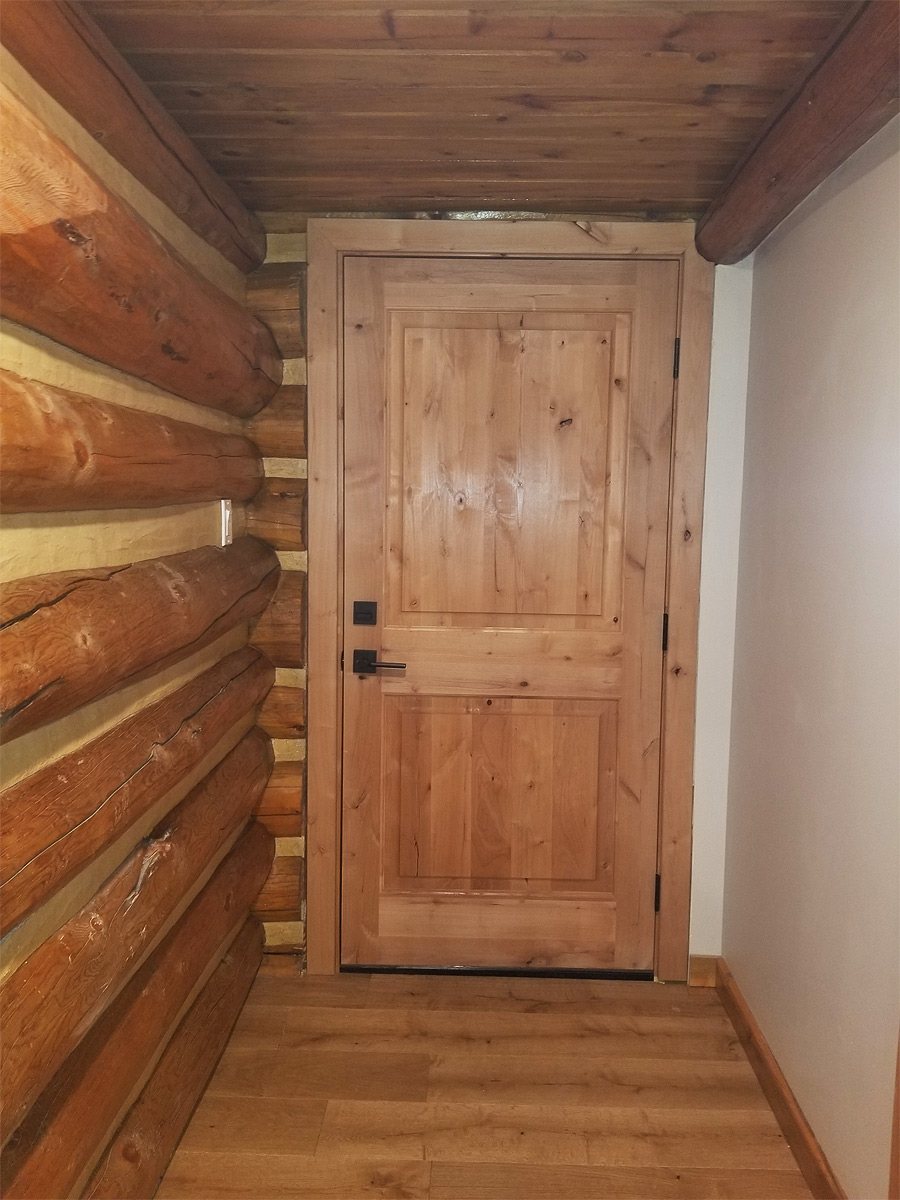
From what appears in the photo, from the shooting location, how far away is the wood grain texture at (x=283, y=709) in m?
2.69

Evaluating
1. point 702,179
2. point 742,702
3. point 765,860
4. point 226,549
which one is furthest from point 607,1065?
point 702,179

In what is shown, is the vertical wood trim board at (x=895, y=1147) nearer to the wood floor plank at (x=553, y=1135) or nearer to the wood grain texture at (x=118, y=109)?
the wood floor plank at (x=553, y=1135)

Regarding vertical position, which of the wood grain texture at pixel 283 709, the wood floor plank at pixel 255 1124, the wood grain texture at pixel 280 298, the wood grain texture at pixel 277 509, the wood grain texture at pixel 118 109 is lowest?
the wood floor plank at pixel 255 1124

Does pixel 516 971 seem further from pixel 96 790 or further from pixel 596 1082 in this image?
pixel 96 790

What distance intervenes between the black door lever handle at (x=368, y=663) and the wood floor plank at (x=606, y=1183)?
1.33 m

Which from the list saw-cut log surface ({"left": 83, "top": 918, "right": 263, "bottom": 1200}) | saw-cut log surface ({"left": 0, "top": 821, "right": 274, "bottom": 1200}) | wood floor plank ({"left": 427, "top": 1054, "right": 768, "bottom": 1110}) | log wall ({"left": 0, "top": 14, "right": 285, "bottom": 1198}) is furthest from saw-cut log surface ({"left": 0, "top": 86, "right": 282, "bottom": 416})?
wood floor plank ({"left": 427, "top": 1054, "right": 768, "bottom": 1110})

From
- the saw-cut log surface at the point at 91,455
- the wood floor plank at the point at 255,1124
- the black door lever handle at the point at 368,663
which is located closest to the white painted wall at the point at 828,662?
the black door lever handle at the point at 368,663

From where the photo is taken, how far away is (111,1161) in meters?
1.70

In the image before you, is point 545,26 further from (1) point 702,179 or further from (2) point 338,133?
(1) point 702,179

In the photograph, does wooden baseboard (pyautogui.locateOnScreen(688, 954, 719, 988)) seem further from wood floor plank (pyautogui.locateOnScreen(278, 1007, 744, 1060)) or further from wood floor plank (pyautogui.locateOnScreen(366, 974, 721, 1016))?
wood floor plank (pyautogui.locateOnScreen(278, 1007, 744, 1060))

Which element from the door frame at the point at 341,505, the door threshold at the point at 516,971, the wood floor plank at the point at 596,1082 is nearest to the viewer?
the wood floor plank at the point at 596,1082

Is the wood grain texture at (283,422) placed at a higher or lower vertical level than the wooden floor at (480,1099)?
higher

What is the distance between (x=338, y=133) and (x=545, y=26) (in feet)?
2.12

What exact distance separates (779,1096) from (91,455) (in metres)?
2.19
